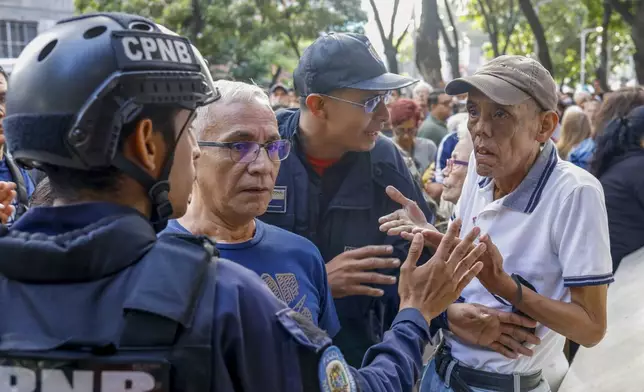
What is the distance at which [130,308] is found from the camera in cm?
129

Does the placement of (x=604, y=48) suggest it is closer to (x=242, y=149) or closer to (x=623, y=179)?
(x=623, y=179)

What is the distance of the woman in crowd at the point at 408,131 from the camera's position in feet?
23.0

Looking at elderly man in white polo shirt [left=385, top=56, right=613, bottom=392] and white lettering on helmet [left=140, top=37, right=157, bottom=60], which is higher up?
white lettering on helmet [left=140, top=37, right=157, bottom=60]

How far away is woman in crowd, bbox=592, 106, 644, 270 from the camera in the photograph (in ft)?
15.3

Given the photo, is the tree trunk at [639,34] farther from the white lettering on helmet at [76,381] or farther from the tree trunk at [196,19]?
the white lettering on helmet at [76,381]

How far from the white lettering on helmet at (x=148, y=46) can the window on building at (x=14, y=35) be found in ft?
39.9

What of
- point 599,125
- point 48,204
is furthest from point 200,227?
point 599,125

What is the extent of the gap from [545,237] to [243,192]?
1062mm

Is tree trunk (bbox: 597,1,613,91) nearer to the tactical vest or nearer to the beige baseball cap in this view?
the beige baseball cap

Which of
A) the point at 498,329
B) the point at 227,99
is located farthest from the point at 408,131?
the point at 227,99

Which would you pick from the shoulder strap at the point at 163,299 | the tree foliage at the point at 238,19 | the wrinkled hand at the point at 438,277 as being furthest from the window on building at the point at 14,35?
the shoulder strap at the point at 163,299

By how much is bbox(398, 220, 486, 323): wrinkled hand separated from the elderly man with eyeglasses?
1.53 feet

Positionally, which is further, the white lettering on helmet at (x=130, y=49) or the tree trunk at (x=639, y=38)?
the tree trunk at (x=639, y=38)

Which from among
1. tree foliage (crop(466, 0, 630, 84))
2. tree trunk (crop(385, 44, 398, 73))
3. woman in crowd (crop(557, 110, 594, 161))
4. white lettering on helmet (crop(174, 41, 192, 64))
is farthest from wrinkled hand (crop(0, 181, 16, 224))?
tree foliage (crop(466, 0, 630, 84))
